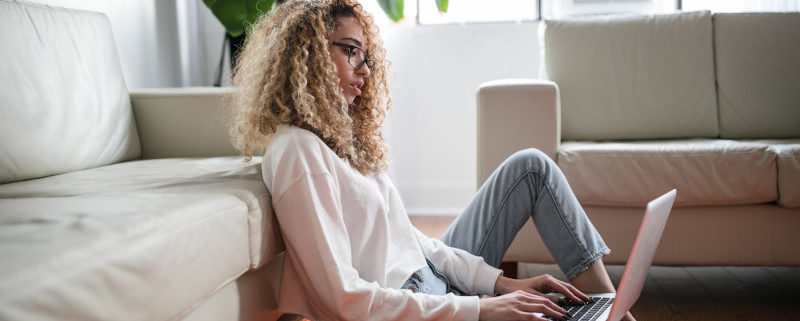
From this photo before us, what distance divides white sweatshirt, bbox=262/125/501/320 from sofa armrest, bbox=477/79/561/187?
0.79 metres

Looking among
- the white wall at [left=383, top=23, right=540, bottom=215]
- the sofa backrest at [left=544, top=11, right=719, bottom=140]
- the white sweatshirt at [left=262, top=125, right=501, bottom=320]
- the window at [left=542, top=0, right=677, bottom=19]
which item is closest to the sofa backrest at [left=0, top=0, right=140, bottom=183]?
the white sweatshirt at [left=262, top=125, right=501, bottom=320]

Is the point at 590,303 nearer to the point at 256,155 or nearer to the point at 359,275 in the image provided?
the point at 359,275

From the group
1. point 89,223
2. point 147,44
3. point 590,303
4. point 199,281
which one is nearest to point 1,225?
point 89,223

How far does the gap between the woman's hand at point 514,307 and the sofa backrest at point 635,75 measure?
53.1 inches

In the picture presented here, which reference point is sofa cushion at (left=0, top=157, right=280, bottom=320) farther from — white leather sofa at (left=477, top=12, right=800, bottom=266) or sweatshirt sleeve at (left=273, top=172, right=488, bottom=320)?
white leather sofa at (left=477, top=12, right=800, bottom=266)

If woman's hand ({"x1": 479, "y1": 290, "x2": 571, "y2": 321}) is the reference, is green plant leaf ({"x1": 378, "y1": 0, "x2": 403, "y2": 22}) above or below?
above

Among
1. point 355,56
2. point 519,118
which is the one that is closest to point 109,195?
point 355,56

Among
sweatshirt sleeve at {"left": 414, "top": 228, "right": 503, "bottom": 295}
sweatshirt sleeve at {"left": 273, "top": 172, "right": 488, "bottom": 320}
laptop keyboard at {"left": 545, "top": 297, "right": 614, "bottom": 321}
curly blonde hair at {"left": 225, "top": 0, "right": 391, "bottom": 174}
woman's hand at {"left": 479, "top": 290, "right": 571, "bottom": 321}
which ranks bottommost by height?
laptop keyboard at {"left": 545, "top": 297, "right": 614, "bottom": 321}

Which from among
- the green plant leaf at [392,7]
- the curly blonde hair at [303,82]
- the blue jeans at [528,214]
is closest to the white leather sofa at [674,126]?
the blue jeans at [528,214]

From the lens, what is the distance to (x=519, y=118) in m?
1.89

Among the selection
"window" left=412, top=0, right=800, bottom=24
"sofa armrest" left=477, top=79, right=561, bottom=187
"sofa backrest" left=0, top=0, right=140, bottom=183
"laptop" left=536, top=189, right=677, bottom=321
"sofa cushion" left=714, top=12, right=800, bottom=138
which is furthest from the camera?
"window" left=412, top=0, right=800, bottom=24

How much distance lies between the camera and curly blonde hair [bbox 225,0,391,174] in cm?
113

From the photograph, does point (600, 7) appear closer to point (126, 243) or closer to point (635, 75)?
point (635, 75)

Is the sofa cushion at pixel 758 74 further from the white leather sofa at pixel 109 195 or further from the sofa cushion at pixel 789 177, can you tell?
the white leather sofa at pixel 109 195
